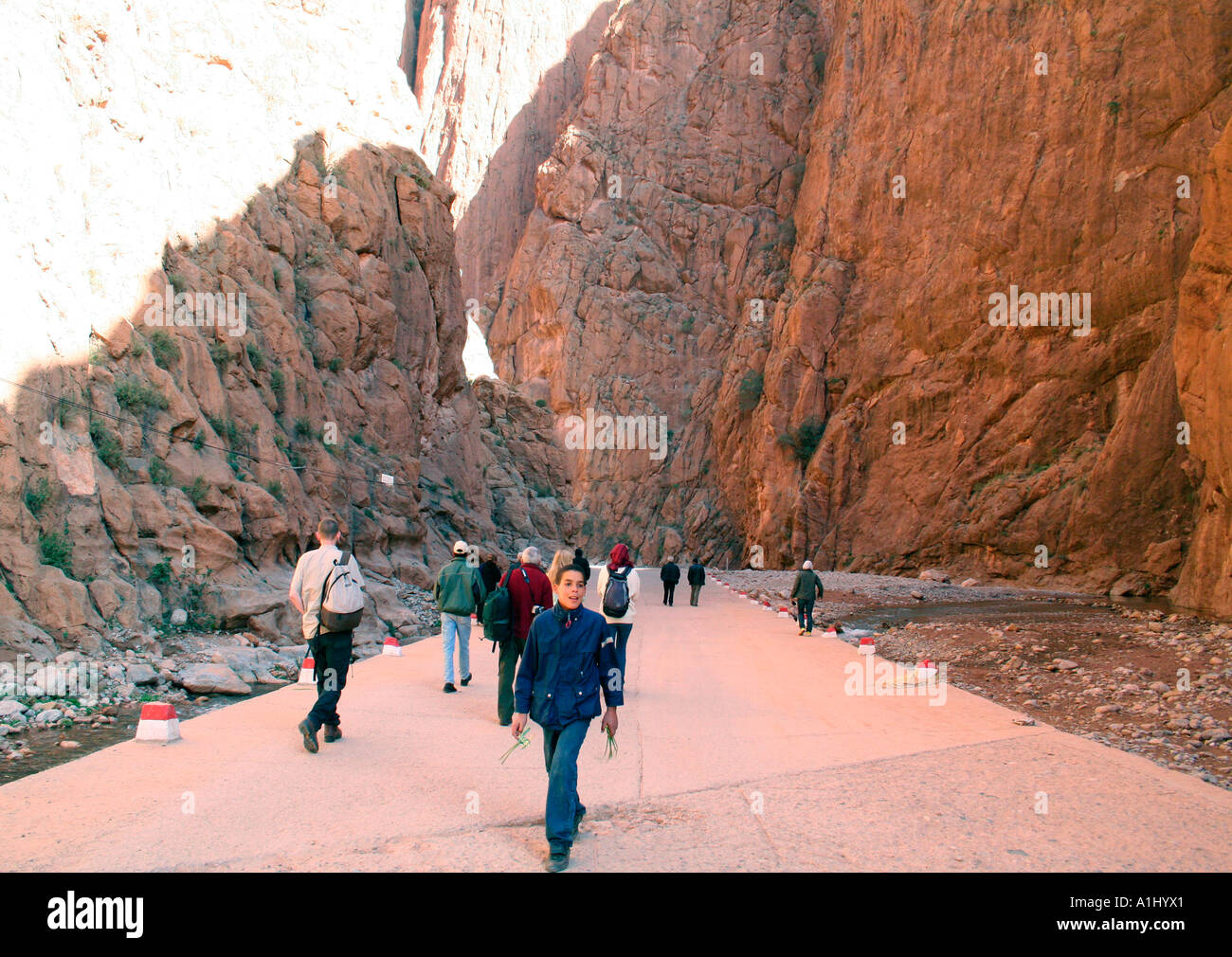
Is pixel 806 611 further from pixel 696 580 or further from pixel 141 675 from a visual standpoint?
pixel 141 675

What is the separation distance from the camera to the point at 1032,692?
1133 cm

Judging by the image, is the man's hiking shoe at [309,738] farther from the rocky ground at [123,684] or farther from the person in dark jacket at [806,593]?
the person in dark jacket at [806,593]

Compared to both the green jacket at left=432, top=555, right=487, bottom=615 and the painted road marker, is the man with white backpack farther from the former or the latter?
the green jacket at left=432, top=555, right=487, bottom=615

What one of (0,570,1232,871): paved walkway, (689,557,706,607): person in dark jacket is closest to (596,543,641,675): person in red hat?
(0,570,1232,871): paved walkway

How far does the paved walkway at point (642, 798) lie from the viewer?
4684mm

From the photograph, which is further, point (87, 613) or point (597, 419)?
point (597, 419)

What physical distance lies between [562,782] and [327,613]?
2.99 metres

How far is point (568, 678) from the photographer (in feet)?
16.0

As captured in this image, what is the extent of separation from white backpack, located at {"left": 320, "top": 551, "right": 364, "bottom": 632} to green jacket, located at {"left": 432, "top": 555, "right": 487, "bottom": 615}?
113 inches

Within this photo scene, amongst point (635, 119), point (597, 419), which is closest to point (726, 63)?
point (635, 119)

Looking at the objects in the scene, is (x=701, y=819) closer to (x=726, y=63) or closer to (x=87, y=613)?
(x=87, y=613)

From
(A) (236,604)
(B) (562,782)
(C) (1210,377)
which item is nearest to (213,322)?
(A) (236,604)

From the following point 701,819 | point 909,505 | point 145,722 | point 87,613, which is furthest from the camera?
point 909,505

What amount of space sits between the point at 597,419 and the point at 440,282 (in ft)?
84.9
